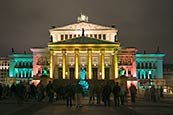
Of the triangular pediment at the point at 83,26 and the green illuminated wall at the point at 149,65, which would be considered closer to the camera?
the triangular pediment at the point at 83,26

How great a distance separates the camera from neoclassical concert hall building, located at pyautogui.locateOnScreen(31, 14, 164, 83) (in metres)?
97.0

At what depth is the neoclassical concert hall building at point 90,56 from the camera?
3819 inches

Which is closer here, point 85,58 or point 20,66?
point 85,58

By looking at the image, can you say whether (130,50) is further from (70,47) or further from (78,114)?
(78,114)

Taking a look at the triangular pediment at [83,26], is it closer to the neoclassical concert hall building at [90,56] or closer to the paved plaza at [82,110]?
the neoclassical concert hall building at [90,56]

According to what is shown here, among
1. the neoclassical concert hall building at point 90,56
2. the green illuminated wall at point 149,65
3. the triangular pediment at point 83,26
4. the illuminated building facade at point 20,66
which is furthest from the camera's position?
the illuminated building facade at point 20,66

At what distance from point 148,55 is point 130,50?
11.6 metres

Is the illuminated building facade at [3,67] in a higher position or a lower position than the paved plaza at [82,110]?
higher

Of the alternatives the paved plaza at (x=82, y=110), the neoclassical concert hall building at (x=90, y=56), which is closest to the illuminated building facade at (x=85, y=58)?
the neoclassical concert hall building at (x=90, y=56)

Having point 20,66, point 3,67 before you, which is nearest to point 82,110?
point 20,66

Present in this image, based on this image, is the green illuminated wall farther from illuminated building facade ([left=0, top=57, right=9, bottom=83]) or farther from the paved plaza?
the paved plaza

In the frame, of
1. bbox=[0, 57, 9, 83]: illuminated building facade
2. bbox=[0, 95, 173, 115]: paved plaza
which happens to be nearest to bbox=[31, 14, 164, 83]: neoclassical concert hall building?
bbox=[0, 57, 9, 83]: illuminated building facade

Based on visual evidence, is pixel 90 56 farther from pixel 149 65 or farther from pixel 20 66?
pixel 20 66

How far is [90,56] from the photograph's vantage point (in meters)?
96.2
